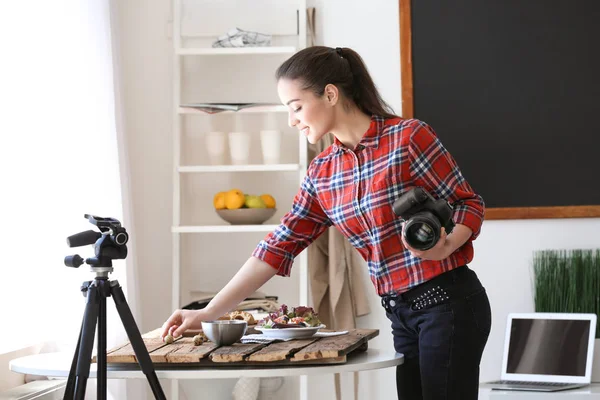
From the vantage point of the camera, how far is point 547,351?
3.09m

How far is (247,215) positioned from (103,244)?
165 cm

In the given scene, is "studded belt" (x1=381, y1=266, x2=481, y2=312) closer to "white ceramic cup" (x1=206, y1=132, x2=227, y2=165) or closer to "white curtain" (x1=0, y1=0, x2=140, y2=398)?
→ "white curtain" (x1=0, y1=0, x2=140, y2=398)

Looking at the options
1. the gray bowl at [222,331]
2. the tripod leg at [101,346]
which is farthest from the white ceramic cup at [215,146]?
the tripod leg at [101,346]

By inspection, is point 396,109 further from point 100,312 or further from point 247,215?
point 100,312

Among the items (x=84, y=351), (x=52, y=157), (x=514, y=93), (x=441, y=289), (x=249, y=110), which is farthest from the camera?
(x=514, y=93)

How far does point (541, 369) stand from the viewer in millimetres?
3074

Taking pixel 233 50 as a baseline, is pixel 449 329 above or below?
below

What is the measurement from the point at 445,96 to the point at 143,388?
1.67 m

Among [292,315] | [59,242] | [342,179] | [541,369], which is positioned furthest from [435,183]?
[541,369]

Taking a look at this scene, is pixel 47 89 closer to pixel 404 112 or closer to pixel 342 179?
pixel 342 179

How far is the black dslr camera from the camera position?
63.1 inches

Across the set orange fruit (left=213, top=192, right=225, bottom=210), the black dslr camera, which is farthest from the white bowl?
the black dslr camera

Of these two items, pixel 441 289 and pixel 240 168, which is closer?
pixel 441 289

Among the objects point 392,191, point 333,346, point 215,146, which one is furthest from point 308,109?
point 215,146
